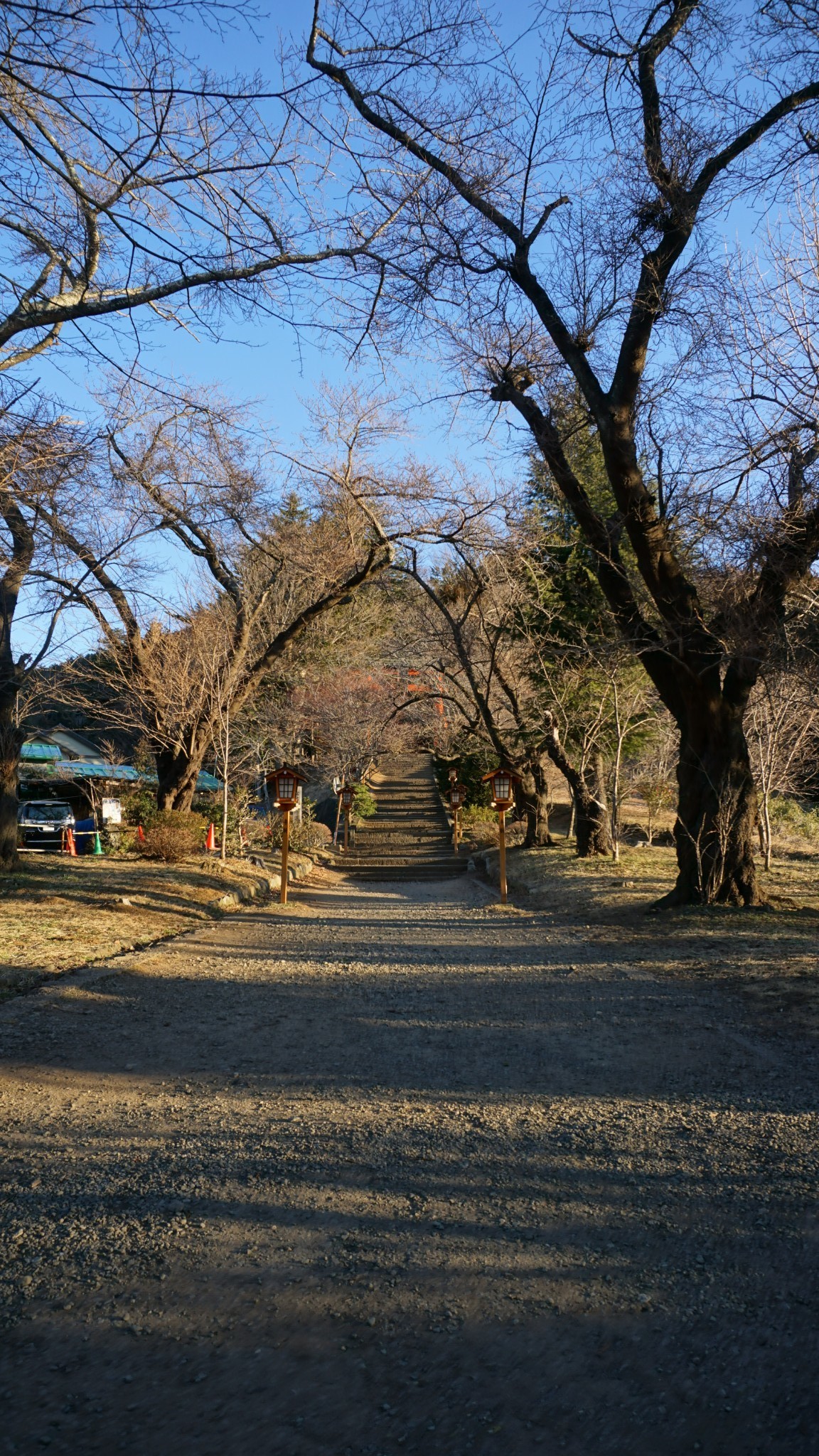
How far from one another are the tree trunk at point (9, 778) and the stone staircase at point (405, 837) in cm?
1437

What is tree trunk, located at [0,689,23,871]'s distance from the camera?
1519cm

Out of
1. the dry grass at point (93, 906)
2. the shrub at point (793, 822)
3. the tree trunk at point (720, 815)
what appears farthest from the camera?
the shrub at point (793, 822)

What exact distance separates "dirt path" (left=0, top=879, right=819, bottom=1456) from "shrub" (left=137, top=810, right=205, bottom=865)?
477 inches

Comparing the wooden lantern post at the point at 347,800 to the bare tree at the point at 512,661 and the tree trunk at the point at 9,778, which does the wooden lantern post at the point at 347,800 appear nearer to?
the bare tree at the point at 512,661

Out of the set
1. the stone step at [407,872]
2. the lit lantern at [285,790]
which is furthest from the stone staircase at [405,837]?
the lit lantern at [285,790]

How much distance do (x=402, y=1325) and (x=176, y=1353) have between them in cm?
70

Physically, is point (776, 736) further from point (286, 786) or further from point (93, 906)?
Result: point (93, 906)

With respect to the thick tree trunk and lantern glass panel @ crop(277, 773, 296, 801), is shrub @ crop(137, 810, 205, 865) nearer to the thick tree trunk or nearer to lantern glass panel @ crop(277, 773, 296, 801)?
the thick tree trunk

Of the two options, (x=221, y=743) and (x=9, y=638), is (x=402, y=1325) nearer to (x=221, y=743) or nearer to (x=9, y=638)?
(x=9, y=638)

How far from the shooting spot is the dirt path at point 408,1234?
114 inches

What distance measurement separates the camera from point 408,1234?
3939 millimetres

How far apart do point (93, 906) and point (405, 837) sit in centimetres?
2565

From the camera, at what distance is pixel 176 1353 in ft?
10.3

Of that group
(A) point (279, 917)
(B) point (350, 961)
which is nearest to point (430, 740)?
(A) point (279, 917)
